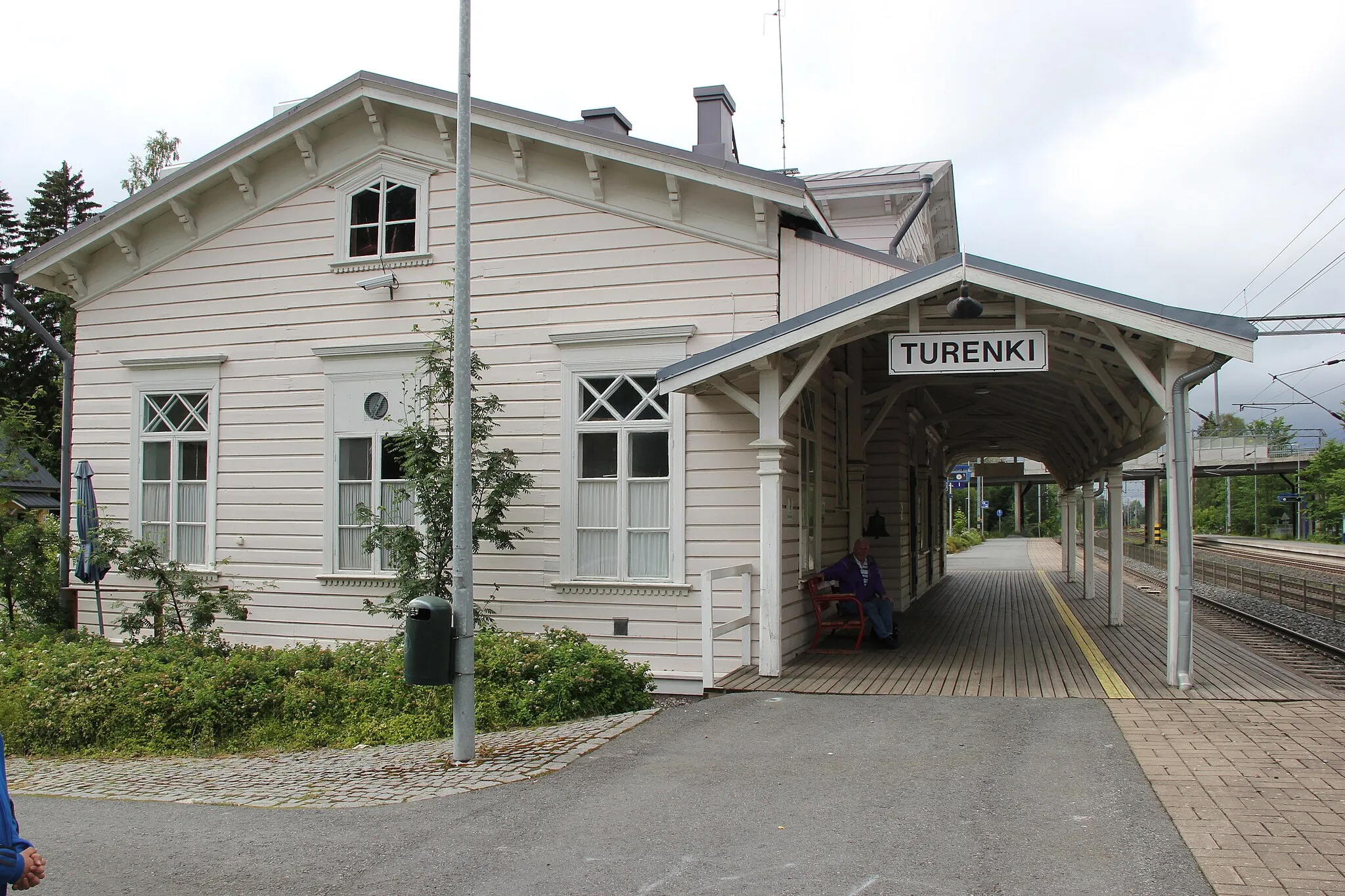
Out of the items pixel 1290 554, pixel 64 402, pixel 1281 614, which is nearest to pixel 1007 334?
pixel 64 402

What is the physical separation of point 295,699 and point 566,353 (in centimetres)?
437

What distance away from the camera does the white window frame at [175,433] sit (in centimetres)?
1316

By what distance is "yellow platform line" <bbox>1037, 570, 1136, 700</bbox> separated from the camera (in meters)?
9.31

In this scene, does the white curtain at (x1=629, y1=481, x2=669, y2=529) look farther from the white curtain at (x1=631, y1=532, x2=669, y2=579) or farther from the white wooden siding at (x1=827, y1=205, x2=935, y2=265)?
the white wooden siding at (x1=827, y1=205, x2=935, y2=265)

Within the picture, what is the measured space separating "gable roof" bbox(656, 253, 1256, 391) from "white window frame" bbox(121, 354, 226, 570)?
20.5 ft

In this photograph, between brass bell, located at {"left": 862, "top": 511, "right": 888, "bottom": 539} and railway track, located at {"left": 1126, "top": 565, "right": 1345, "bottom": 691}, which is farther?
brass bell, located at {"left": 862, "top": 511, "right": 888, "bottom": 539}

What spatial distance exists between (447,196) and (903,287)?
5.53 metres

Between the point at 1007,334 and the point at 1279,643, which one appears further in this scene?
the point at 1279,643

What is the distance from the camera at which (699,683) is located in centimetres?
1086

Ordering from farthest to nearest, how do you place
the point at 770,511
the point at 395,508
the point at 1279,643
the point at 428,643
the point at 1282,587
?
the point at 1282,587
the point at 1279,643
the point at 395,508
the point at 770,511
the point at 428,643

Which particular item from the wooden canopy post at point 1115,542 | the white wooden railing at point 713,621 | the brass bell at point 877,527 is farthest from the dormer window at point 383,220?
the wooden canopy post at point 1115,542

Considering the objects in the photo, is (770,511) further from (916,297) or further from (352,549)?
(352,549)

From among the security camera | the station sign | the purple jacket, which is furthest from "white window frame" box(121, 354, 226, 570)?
the station sign

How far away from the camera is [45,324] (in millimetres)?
40594
